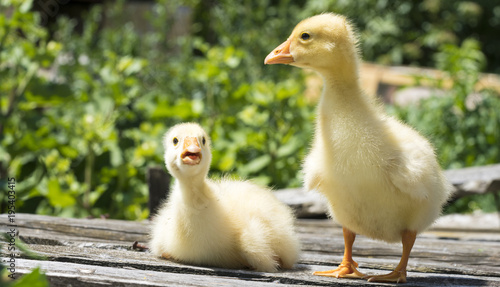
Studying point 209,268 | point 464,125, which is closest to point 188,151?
point 209,268

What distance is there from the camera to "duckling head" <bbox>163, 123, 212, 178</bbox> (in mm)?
2434

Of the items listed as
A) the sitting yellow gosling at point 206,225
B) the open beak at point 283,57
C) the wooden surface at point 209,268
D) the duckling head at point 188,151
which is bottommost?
the wooden surface at point 209,268

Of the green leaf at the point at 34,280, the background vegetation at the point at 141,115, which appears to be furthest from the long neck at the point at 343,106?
the background vegetation at the point at 141,115

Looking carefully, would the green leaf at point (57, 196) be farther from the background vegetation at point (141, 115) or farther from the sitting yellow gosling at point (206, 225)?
the sitting yellow gosling at point (206, 225)

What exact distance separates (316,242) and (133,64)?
2.86m

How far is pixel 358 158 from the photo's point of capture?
91.8 inches

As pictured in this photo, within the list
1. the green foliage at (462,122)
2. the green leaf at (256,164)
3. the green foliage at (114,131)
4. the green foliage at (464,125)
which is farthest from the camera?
the green foliage at (462,122)

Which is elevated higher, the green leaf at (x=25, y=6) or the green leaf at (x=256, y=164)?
the green leaf at (x=25, y=6)

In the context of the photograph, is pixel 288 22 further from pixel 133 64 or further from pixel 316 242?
pixel 316 242

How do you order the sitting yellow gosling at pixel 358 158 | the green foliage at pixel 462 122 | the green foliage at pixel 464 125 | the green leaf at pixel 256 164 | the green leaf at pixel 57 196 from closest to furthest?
the sitting yellow gosling at pixel 358 158 → the green leaf at pixel 57 196 → the green leaf at pixel 256 164 → the green foliage at pixel 464 125 → the green foliage at pixel 462 122

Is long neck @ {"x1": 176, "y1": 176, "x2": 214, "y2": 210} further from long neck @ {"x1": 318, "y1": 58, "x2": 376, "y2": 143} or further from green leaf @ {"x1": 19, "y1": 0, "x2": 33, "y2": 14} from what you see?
green leaf @ {"x1": 19, "y1": 0, "x2": 33, "y2": 14}

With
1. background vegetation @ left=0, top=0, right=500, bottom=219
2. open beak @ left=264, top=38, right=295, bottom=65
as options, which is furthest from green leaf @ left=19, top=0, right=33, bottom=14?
open beak @ left=264, top=38, right=295, bottom=65

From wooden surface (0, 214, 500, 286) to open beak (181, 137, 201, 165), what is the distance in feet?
1.31

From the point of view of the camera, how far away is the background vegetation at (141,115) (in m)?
5.02
